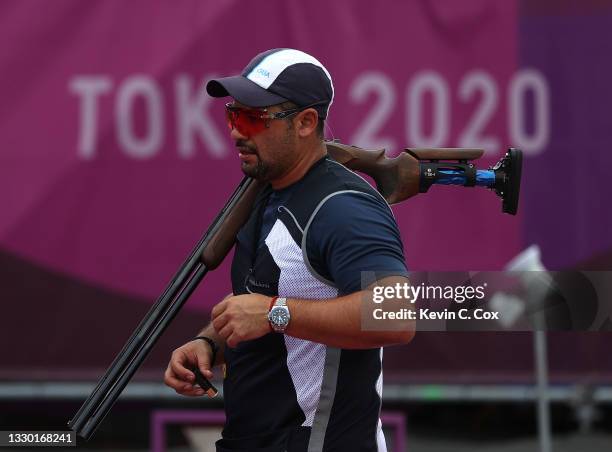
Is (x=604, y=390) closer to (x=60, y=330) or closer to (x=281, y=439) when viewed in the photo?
(x=60, y=330)

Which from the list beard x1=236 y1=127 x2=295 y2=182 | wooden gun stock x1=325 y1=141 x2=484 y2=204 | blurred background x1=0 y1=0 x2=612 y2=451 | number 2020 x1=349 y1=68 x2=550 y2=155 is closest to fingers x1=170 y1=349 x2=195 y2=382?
beard x1=236 y1=127 x2=295 y2=182

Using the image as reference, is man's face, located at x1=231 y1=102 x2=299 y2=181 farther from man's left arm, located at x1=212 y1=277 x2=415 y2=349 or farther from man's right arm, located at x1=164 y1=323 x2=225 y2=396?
man's right arm, located at x1=164 y1=323 x2=225 y2=396

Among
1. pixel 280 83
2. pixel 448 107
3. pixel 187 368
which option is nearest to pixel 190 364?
pixel 187 368

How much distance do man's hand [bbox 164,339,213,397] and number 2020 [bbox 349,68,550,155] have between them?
335cm

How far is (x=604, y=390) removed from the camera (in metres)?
→ 7.10

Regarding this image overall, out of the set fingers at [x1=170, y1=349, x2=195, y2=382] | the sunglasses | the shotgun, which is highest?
the sunglasses

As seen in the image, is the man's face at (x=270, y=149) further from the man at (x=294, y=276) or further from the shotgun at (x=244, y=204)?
the shotgun at (x=244, y=204)

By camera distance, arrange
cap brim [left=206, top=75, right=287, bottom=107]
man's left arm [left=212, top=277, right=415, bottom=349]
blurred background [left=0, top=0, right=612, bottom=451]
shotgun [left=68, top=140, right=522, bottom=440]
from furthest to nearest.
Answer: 1. blurred background [left=0, top=0, right=612, bottom=451]
2. shotgun [left=68, top=140, right=522, bottom=440]
3. cap brim [left=206, top=75, right=287, bottom=107]
4. man's left arm [left=212, top=277, right=415, bottom=349]

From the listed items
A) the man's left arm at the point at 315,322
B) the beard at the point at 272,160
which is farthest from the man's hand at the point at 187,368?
the beard at the point at 272,160

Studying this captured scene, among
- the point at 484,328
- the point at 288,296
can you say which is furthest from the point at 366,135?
the point at 288,296

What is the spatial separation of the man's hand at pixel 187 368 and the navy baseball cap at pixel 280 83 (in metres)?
0.70

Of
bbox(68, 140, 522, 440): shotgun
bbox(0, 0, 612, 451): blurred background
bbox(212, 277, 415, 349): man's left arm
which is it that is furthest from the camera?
bbox(0, 0, 612, 451): blurred background

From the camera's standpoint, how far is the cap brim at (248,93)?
3.52 metres

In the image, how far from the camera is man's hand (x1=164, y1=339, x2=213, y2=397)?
370 centimetres
